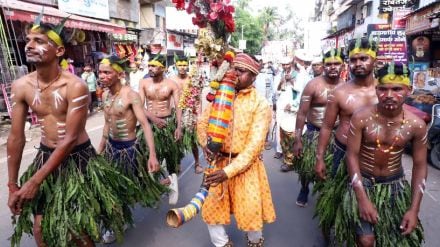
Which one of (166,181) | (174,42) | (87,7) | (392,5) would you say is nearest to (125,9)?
(87,7)

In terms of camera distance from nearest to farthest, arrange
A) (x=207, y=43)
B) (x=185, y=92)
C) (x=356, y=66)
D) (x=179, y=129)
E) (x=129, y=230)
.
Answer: (x=207, y=43), (x=356, y=66), (x=129, y=230), (x=185, y=92), (x=179, y=129)

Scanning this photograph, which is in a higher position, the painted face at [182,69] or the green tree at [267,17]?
the green tree at [267,17]

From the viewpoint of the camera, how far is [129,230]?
431 cm

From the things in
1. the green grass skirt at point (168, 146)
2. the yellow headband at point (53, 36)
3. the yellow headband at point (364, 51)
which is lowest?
the green grass skirt at point (168, 146)

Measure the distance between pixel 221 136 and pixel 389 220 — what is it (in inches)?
56.0

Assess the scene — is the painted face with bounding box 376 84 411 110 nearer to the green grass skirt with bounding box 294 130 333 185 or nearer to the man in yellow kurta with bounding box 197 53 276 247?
the man in yellow kurta with bounding box 197 53 276 247

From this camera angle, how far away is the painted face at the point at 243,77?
288cm

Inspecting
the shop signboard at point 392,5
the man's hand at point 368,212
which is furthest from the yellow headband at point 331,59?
the shop signboard at point 392,5

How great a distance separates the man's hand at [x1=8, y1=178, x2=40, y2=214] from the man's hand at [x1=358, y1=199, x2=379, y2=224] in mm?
2392

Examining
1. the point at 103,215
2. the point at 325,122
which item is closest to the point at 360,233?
the point at 325,122

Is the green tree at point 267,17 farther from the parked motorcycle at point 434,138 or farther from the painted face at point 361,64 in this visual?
the painted face at point 361,64

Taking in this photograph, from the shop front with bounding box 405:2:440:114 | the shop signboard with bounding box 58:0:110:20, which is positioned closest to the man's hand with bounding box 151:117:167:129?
the shop front with bounding box 405:2:440:114

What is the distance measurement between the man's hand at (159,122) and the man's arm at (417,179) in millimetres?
3696

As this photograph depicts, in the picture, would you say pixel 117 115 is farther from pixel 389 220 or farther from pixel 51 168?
pixel 389 220
